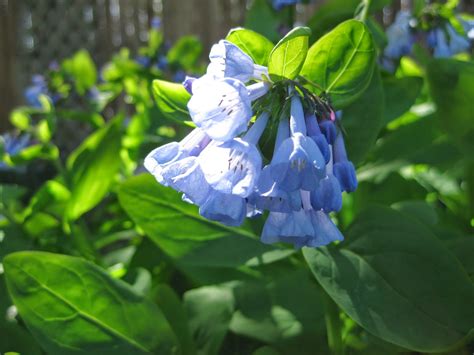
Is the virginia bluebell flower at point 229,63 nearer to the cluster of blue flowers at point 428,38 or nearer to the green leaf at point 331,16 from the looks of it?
the green leaf at point 331,16

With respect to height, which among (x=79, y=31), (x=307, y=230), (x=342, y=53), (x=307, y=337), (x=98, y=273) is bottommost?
(x=79, y=31)

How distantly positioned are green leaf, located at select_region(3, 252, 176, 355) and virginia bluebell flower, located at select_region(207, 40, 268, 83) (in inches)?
11.4

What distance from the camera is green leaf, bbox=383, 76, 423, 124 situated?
33.7 inches

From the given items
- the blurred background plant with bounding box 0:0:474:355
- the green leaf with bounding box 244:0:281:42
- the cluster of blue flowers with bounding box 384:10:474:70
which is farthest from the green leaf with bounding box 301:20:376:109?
the green leaf with bounding box 244:0:281:42

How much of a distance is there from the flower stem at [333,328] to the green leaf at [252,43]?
0.29 m

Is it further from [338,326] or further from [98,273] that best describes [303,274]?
[98,273]

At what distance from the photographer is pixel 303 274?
827 millimetres

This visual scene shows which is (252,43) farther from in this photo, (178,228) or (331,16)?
(331,16)

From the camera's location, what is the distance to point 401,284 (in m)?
0.62

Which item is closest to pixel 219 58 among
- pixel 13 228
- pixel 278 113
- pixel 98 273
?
pixel 278 113

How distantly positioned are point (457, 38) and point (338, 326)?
0.57 metres

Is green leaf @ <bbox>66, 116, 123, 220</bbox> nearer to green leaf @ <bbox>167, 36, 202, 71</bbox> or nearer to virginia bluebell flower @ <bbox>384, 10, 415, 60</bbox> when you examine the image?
virginia bluebell flower @ <bbox>384, 10, 415, 60</bbox>

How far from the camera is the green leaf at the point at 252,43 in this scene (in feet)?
2.03

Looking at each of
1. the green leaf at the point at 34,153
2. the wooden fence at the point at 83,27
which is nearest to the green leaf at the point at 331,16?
the green leaf at the point at 34,153
